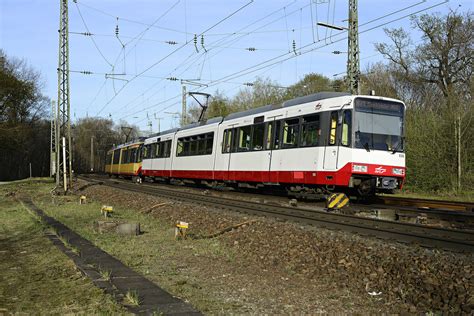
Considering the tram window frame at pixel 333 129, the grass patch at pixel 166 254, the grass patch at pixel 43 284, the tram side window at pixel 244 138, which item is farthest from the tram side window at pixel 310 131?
the grass patch at pixel 43 284

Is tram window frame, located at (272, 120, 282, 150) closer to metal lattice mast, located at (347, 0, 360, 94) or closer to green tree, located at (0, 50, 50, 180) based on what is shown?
metal lattice mast, located at (347, 0, 360, 94)

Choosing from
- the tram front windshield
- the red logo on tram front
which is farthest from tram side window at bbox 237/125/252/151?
the red logo on tram front

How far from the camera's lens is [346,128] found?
46.4 feet

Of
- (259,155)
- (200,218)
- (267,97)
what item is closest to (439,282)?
(200,218)

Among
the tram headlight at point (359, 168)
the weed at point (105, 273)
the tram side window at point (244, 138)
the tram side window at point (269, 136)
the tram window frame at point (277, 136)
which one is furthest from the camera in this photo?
the tram side window at point (244, 138)

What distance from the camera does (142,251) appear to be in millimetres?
8578

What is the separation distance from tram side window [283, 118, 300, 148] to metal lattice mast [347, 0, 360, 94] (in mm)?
5712

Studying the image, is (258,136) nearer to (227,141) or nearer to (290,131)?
(290,131)

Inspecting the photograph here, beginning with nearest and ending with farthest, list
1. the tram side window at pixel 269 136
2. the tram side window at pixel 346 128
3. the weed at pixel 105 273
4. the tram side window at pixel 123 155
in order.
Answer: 1. the weed at pixel 105 273
2. the tram side window at pixel 346 128
3. the tram side window at pixel 269 136
4. the tram side window at pixel 123 155

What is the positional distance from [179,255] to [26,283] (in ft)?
8.52

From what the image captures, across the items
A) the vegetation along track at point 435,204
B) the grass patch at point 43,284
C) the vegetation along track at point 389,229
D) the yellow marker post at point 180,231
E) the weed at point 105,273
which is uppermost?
the vegetation along track at point 435,204

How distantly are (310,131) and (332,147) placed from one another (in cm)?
122

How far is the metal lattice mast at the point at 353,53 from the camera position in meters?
21.2

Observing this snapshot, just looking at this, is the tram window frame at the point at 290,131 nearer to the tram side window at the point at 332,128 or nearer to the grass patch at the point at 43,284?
the tram side window at the point at 332,128
